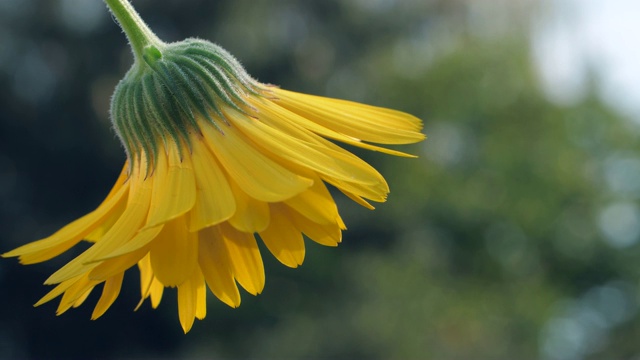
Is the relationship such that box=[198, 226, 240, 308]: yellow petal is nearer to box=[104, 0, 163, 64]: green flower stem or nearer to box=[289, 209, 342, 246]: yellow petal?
box=[289, 209, 342, 246]: yellow petal

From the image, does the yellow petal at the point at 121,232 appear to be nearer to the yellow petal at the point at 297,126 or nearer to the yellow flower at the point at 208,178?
the yellow flower at the point at 208,178

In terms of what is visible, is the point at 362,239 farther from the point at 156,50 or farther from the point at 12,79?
the point at 156,50

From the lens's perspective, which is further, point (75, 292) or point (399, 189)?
point (399, 189)

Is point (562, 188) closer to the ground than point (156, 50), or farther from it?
farther from it

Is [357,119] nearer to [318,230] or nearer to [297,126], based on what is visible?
[297,126]

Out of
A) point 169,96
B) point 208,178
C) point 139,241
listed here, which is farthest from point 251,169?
point 169,96

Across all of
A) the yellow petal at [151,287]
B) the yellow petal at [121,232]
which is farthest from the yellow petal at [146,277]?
the yellow petal at [121,232]

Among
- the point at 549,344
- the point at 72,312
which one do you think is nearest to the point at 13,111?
the point at 72,312

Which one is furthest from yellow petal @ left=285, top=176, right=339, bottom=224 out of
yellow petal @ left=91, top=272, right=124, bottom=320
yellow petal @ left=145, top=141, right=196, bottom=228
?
yellow petal @ left=91, top=272, right=124, bottom=320
